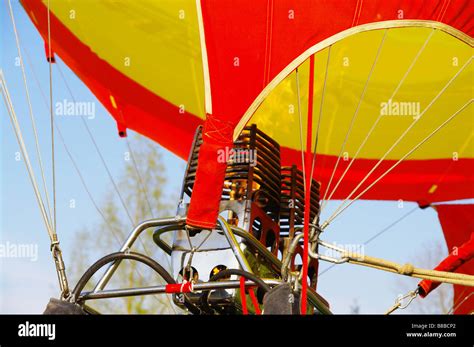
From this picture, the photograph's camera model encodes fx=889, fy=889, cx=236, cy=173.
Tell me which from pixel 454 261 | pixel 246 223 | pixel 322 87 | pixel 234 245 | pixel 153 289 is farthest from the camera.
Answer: pixel 322 87

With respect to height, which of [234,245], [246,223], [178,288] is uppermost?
[246,223]

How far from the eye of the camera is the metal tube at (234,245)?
3523mm

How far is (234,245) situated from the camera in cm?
361

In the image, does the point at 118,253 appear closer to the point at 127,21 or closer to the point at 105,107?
the point at 127,21

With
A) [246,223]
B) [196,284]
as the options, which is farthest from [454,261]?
[196,284]

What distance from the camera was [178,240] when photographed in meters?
4.13

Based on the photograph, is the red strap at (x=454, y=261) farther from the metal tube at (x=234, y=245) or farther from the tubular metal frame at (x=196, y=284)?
the metal tube at (x=234, y=245)

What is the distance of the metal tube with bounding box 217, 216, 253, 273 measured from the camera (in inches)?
139

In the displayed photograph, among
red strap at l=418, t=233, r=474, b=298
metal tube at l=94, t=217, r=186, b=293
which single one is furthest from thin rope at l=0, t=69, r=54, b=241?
red strap at l=418, t=233, r=474, b=298

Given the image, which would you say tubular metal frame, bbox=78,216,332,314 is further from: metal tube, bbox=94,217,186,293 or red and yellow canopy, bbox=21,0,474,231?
red and yellow canopy, bbox=21,0,474,231

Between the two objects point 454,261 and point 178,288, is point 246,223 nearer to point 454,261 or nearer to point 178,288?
point 178,288

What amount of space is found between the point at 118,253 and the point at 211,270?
2.06 ft

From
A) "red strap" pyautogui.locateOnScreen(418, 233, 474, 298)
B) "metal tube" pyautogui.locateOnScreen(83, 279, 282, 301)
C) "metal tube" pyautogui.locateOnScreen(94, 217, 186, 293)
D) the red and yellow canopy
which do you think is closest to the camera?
Result: "metal tube" pyautogui.locateOnScreen(83, 279, 282, 301)
